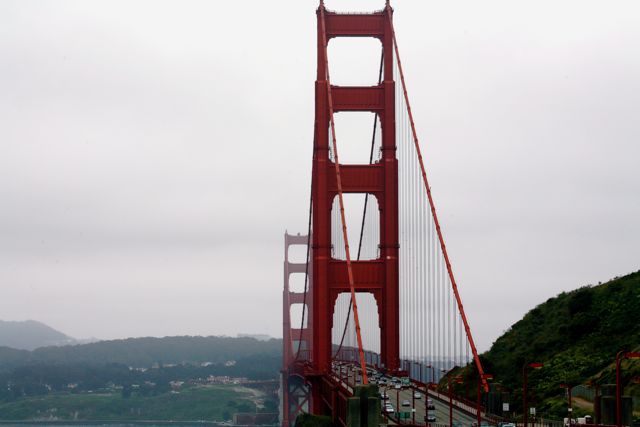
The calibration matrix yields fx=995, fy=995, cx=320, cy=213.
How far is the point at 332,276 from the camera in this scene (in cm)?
5047

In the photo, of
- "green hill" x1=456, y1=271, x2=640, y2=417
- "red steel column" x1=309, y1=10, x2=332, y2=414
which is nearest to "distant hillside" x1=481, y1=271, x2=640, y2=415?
"green hill" x1=456, y1=271, x2=640, y2=417

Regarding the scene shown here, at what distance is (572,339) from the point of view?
5953 cm

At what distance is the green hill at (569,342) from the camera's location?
50938mm

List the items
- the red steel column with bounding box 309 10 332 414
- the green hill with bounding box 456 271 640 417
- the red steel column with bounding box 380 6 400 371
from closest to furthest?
the red steel column with bounding box 309 10 332 414
the red steel column with bounding box 380 6 400 371
the green hill with bounding box 456 271 640 417

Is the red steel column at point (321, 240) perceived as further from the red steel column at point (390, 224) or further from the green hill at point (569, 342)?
the green hill at point (569, 342)

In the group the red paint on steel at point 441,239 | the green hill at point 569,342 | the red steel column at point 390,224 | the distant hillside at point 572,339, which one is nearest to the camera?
the red paint on steel at point 441,239

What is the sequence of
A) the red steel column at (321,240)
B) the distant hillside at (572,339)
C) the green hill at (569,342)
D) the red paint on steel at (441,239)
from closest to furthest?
the red paint on steel at (441,239) < the red steel column at (321,240) < the green hill at (569,342) < the distant hillside at (572,339)

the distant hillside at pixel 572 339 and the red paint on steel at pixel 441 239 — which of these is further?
the distant hillside at pixel 572 339

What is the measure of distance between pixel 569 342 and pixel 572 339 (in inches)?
14.0

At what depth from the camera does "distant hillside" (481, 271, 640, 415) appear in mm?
52188

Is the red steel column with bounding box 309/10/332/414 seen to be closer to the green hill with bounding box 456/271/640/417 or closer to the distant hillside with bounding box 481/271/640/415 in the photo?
the green hill with bounding box 456/271/640/417

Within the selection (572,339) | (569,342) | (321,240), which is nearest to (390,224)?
(321,240)

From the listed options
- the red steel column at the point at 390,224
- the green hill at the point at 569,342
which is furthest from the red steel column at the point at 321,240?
the green hill at the point at 569,342

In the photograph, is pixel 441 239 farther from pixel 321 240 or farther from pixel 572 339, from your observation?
pixel 572 339
